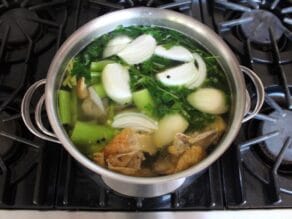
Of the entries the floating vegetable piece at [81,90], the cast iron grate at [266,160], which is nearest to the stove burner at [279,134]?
the cast iron grate at [266,160]

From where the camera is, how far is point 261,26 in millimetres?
930

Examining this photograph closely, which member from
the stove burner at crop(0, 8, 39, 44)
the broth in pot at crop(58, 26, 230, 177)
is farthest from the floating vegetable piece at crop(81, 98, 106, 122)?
the stove burner at crop(0, 8, 39, 44)

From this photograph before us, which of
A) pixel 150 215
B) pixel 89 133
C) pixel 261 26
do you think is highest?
pixel 261 26

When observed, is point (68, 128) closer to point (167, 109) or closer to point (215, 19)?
point (167, 109)

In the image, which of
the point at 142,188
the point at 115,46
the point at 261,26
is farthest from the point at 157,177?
the point at 261,26

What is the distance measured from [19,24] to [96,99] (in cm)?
28

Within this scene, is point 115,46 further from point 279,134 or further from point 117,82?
point 279,134

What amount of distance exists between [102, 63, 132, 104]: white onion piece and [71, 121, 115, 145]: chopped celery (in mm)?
60

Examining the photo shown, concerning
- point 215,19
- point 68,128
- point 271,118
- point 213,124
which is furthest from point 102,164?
point 215,19

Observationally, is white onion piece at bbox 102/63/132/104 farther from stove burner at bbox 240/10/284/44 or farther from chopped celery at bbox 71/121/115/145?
stove burner at bbox 240/10/284/44

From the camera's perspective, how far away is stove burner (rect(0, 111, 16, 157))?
0.77 metres

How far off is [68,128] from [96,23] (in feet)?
0.64

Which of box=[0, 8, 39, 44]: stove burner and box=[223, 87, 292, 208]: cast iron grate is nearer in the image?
box=[223, 87, 292, 208]: cast iron grate

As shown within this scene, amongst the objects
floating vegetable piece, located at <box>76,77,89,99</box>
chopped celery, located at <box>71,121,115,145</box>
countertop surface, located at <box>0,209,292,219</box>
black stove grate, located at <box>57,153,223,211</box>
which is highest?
floating vegetable piece, located at <box>76,77,89,99</box>
